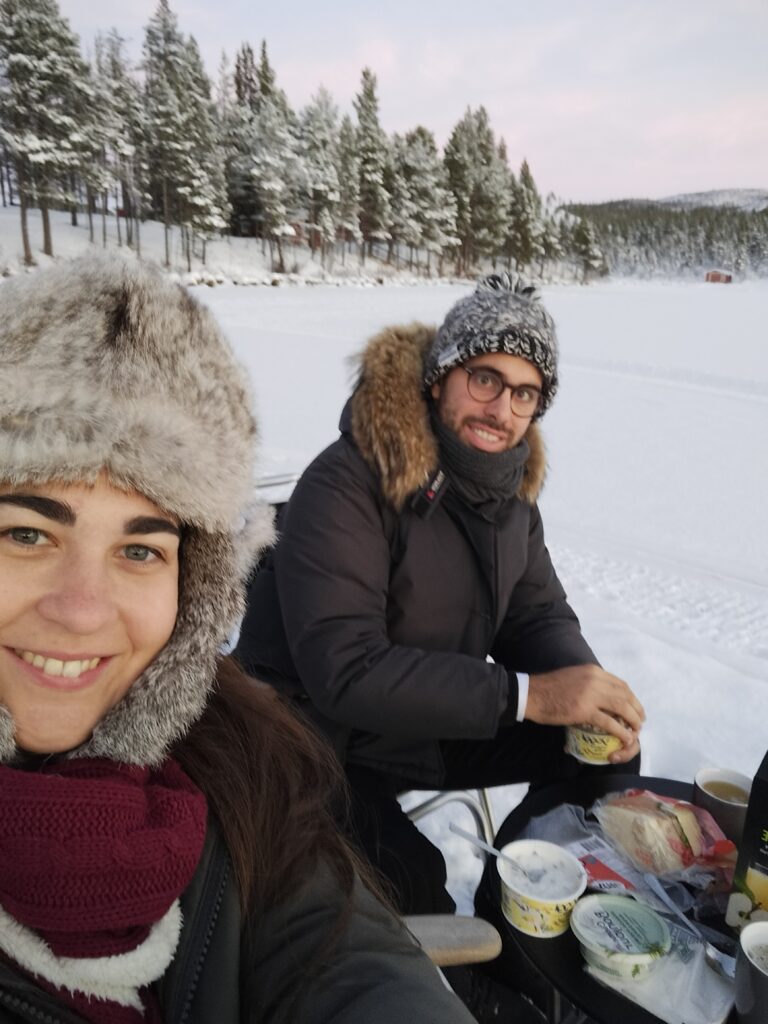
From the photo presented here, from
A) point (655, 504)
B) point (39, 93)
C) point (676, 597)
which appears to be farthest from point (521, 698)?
point (39, 93)

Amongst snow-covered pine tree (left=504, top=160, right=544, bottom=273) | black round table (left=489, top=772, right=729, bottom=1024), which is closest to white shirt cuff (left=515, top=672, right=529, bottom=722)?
black round table (left=489, top=772, right=729, bottom=1024)

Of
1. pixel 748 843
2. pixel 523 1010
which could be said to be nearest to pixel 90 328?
pixel 748 843

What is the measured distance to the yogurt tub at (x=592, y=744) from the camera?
5.56 ft

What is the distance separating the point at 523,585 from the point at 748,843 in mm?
1289

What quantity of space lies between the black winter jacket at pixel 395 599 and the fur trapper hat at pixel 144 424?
0.64 metres

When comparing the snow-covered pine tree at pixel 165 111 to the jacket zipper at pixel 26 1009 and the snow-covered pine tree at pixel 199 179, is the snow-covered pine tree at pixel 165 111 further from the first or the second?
the jacket zipper at pixel 26 1009

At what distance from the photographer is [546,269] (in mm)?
63438

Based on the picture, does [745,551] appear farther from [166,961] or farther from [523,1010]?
[166,961]

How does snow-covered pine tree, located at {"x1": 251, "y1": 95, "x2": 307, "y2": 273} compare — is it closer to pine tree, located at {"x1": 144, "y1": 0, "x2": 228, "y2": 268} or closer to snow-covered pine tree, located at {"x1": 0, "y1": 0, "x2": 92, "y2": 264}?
pine tree, located at {"x1": 144, "y1": 0, "x2": 228, "y2": 268}

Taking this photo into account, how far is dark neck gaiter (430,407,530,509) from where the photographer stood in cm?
214

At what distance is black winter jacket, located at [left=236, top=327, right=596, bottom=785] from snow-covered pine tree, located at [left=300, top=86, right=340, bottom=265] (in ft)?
145

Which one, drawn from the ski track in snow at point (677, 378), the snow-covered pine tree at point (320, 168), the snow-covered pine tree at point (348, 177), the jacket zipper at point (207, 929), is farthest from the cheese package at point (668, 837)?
the snow-covered pine tree at point (348, 177)

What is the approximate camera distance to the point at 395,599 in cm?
211

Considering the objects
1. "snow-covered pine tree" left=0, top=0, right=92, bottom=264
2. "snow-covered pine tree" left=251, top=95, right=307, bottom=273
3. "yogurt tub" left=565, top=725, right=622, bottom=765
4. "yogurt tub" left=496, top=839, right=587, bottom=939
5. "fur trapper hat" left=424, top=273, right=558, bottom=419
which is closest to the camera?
"yogurt tub" left=496, top=839, right=587, bottom=939
